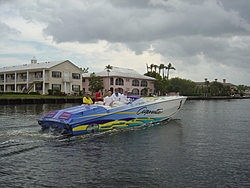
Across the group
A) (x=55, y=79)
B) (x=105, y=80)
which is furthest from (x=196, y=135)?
(x=105, y=80)

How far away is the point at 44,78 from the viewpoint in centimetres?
4966

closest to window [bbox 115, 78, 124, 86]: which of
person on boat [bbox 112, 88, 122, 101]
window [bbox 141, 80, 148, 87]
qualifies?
window [bbox 141, 80, 148, 87]

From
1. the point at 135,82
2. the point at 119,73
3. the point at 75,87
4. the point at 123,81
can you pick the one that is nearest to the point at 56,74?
the point at 75,87

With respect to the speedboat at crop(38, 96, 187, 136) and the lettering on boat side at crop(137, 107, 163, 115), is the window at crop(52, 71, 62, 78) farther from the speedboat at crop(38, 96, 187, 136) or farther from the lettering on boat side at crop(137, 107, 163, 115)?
the lettering on boat side at crop(137, 107, 163, 115)

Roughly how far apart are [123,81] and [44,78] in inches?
841

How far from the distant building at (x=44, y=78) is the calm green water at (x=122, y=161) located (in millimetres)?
41935

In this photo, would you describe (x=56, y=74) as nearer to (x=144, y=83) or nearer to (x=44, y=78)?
(x=44, y=78)

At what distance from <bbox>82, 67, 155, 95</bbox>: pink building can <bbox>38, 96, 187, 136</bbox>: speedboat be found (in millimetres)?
47763

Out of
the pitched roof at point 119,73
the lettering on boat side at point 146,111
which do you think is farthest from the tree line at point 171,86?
the lettering on boat side at point 146,111

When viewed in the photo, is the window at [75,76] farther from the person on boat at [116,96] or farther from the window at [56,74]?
the person on boat at [116,96]

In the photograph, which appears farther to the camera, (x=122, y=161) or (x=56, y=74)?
(x=56, y=74)

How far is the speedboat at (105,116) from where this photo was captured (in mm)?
9633

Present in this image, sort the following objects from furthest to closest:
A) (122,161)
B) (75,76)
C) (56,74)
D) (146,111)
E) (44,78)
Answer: (75,76) < (56,74) < (44,78) < (146,111) < (122,161)

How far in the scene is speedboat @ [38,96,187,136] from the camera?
9.63 metres
